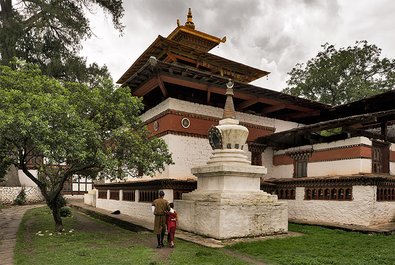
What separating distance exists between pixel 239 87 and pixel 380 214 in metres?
7.43

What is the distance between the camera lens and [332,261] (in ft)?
25.3

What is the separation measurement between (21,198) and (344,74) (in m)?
29.0

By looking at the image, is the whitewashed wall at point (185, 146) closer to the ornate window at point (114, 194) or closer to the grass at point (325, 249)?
the ornate window at point (114, 194)

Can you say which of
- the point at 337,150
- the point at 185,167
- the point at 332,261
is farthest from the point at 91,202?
the point at 332,261

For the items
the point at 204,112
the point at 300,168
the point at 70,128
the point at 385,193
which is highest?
the point at 204,112

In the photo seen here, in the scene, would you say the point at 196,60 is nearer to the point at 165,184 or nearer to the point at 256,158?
the point at 256,158

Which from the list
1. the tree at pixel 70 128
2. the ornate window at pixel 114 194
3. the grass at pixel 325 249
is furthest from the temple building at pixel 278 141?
the grass at pixel 325 249

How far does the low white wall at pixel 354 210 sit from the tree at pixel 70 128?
6464 millimetres

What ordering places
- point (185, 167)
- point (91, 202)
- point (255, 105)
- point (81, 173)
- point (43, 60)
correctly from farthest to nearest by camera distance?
point (91, 202), point (43, 60), point (255, 105), point (185, 167), point (81, 173)

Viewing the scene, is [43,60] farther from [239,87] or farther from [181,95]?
[239,87]

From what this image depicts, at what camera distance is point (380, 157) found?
1433cm

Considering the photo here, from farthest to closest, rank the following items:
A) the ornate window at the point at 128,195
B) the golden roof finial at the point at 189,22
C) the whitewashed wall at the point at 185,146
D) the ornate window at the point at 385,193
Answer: the golden roof finial at the point at 189,22 < the ornate window at the point at 128,195 < the whitewashed wall at the point at 185,146 < the ornate window at the point at 385,193

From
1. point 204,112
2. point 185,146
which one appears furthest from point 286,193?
point 204,112

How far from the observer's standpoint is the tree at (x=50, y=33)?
70.1ft
